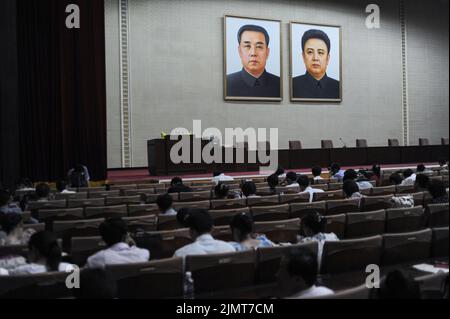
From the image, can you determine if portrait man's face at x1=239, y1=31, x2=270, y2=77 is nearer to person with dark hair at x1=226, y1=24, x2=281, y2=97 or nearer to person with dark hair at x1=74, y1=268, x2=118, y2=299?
person with dark hair at x1=226, y1=24, x2=281, y2=97

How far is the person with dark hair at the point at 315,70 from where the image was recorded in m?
15.5

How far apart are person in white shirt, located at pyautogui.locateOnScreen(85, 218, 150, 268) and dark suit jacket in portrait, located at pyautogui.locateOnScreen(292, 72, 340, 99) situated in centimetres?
1299

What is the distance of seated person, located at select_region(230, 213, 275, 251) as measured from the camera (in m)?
3.32

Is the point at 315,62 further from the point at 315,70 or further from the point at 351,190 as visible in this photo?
the point at 351,190

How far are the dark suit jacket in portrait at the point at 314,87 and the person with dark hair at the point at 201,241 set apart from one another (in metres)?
12.7

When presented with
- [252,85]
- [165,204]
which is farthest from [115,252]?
[252,85]

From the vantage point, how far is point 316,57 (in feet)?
51.3

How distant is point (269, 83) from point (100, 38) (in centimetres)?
581

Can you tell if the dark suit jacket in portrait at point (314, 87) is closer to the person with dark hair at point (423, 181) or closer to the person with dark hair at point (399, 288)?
the person with dark hair at point (423, 181)

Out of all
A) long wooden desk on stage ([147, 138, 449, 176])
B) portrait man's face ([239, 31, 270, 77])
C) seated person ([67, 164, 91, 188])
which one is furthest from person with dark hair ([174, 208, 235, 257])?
portrait man's face ([239, 31, 270, 77])

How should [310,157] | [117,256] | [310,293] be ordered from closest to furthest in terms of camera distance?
[310,293] < [117,256] < [310,157]

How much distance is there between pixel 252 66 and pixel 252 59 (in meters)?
0.22

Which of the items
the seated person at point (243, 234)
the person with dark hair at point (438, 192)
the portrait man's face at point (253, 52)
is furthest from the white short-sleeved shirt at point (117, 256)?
the portrait man's face at point (253, 52)
